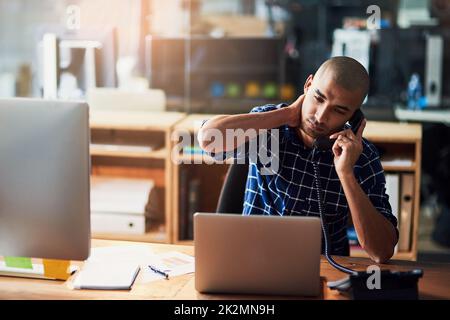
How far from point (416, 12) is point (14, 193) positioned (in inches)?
204

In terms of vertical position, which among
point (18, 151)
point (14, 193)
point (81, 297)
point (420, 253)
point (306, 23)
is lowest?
point (420, 253)

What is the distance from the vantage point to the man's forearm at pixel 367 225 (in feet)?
6.20

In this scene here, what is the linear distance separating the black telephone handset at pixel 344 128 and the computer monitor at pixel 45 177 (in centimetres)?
71

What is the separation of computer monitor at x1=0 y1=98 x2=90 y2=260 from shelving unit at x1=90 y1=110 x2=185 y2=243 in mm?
1582

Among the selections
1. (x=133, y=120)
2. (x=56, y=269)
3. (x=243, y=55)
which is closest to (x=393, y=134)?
(x=133, y=120)

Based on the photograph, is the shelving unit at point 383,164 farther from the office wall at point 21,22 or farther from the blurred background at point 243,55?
the office wall at point 21,22

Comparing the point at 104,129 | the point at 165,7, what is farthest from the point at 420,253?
the point at 165,7

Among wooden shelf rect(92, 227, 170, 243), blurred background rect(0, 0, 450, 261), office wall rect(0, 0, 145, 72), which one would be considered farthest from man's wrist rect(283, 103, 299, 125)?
office wall rect(0, 0, 145, 72)

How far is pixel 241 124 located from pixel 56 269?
706 mm

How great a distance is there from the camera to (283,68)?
5.64 metres

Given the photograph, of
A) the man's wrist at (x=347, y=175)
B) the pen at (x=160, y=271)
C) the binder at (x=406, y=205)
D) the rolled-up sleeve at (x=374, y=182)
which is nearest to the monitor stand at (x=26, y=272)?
the pen at (x=160, y=271)

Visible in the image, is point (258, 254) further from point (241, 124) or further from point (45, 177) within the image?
point (241, 124)

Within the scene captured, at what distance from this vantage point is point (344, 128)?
2.11 metres

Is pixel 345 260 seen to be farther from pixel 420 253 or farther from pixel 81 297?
pixel 420 253
